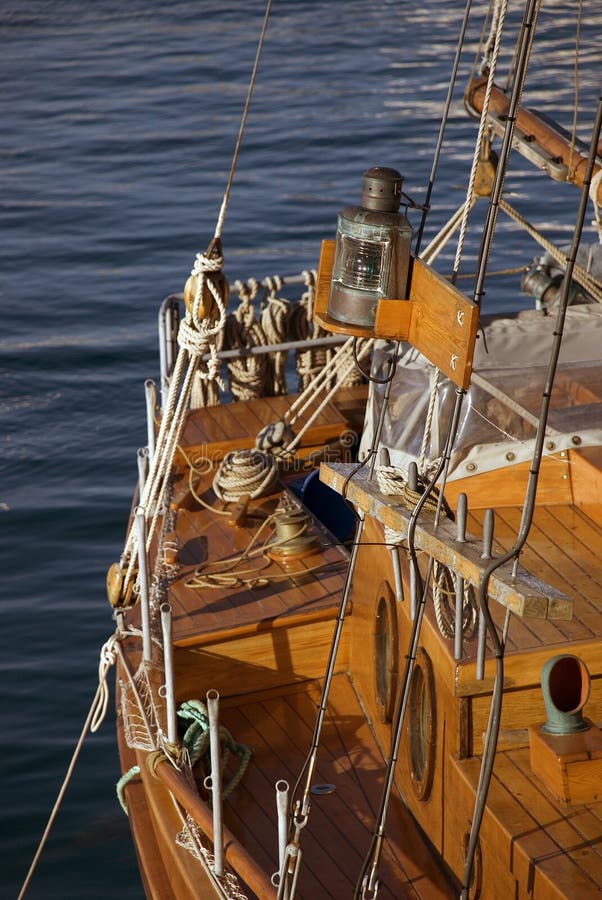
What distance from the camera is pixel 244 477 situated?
699cm

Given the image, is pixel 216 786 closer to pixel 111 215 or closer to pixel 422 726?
pixel 422 726

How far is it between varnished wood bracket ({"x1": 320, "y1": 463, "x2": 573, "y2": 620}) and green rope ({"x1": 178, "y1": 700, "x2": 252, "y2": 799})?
181 centimetres

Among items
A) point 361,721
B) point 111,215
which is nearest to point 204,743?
point 361,721

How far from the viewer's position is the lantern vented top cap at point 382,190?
3.88 meters

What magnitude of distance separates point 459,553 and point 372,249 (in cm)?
105

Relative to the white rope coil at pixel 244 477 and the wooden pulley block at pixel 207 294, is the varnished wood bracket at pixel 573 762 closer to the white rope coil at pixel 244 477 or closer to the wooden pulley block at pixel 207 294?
the wooden pulley block at pixel 207 294

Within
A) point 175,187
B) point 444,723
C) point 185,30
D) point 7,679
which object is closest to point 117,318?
point 175,187

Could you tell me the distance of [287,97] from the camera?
23578 mm

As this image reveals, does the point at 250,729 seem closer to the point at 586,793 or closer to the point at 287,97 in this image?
the point at 586,793

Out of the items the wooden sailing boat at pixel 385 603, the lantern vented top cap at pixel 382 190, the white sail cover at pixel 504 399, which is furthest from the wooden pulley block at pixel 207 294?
the lantern vented top cap at pixel 382 190

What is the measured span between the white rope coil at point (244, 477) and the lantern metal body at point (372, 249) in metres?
3.10

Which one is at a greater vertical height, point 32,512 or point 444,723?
point 444,723

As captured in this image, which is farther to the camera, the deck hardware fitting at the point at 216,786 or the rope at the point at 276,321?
the rope at the point at 276,321

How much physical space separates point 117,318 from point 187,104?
924cm
